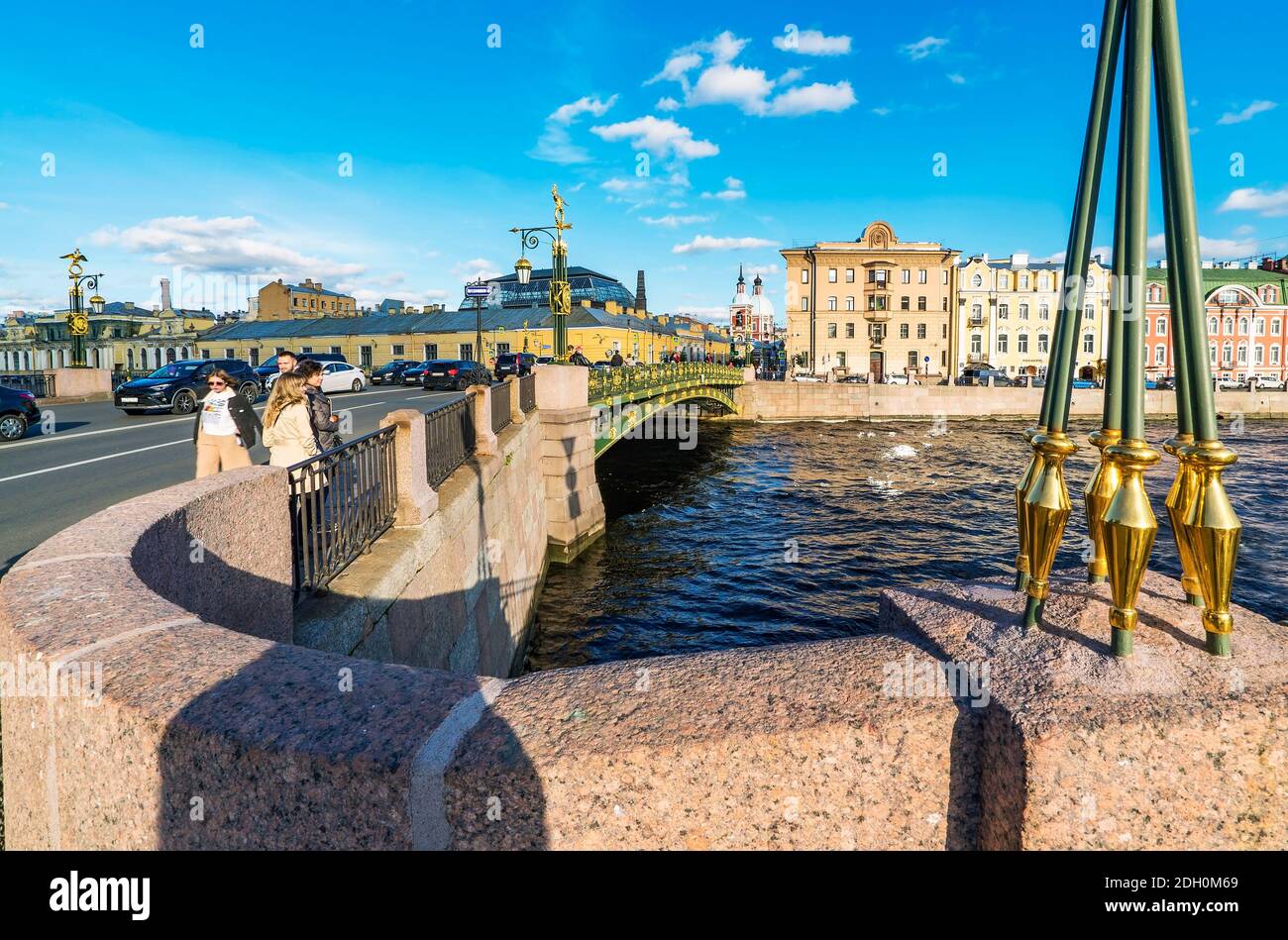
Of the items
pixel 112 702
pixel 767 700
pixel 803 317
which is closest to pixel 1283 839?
pixel 767 700

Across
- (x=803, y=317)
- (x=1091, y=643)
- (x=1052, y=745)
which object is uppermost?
(x=803, y=317)

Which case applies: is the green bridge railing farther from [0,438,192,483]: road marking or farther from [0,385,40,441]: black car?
[0,385,40,441]: black car

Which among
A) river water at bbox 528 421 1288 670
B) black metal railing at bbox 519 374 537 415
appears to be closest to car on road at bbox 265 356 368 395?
river water at bbox 528 421 1288 670

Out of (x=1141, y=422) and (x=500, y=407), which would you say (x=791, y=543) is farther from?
(x=1141, y=422)

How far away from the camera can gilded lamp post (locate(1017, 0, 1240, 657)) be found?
1.69 metres

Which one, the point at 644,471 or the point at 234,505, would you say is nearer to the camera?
the point at 234,505

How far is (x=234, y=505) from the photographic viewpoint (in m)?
3.73

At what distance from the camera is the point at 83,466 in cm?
1114

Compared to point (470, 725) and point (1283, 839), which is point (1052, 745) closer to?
point (1283, 839)

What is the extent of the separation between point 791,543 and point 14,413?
16782 mm

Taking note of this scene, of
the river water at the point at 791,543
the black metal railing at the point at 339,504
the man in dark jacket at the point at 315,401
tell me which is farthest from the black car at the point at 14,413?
the black metal railing at the point at 339,504

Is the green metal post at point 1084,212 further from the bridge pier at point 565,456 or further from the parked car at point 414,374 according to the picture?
the parked car at point 414,374

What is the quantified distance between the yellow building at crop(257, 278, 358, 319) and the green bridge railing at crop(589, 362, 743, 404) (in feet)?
161
